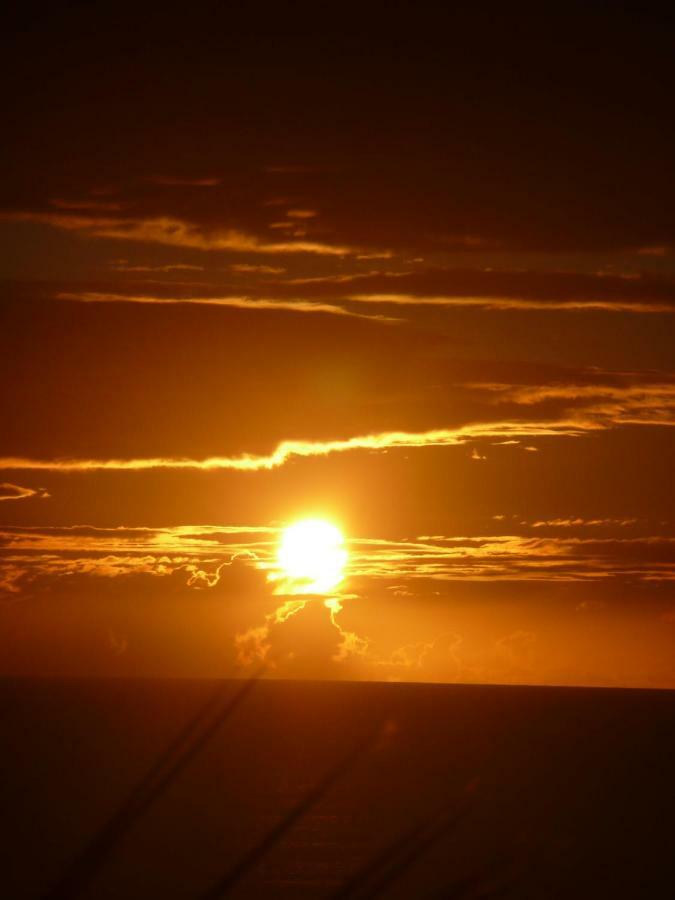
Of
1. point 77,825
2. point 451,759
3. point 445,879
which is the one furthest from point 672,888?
point 451,759

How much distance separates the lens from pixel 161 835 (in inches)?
2800

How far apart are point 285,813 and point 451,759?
52.3 meters

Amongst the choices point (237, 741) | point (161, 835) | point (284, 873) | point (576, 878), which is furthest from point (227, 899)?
point (237, 741)

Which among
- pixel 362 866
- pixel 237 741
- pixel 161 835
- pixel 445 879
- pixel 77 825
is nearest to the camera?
pixel 445 879

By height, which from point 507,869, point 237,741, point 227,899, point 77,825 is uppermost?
point 237,741

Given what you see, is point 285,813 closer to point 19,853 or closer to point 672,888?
point 19,853

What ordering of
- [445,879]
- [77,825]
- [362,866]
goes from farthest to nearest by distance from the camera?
[77,825] < [362,866] < [445,879]

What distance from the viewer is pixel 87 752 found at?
449 feet

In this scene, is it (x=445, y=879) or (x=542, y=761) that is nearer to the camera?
(x=445, y=879)

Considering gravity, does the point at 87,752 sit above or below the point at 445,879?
above

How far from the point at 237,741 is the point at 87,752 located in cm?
3229

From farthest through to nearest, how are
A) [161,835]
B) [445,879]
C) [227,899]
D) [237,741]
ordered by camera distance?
[237,741] → [161,835] → [445,879] → [227,899]

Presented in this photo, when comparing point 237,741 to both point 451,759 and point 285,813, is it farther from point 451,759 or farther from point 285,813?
point 285,813

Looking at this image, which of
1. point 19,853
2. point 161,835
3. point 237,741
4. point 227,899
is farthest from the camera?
point 237,741
